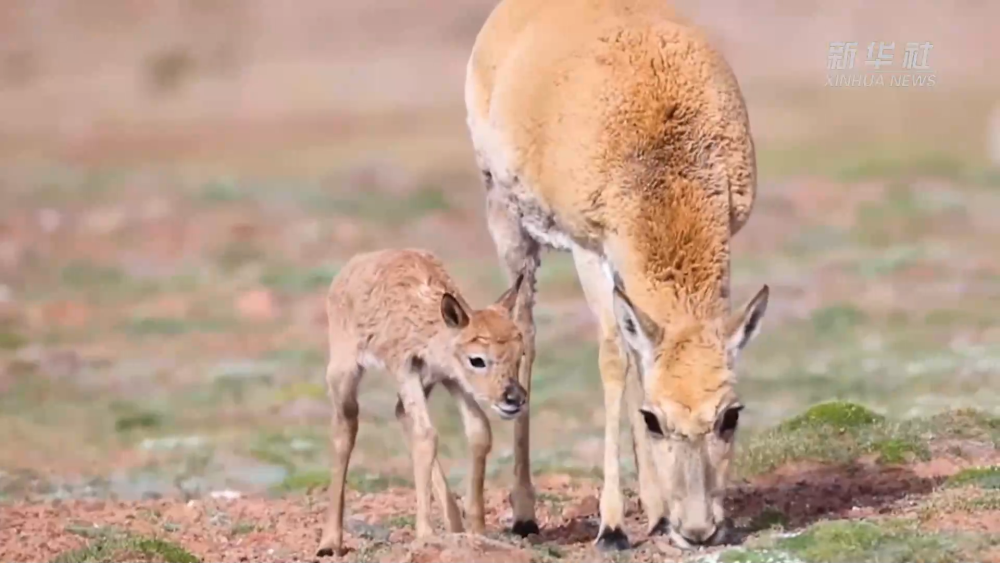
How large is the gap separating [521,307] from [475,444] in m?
1.35

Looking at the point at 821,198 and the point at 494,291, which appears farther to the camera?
the point at 821,198

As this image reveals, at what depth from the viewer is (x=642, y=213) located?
10.3 m

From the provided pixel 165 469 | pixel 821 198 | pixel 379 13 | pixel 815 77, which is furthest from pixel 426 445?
pixel 379 13

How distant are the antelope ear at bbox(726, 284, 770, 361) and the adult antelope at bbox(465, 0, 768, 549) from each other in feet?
0.03

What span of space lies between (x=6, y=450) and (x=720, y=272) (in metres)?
9.73

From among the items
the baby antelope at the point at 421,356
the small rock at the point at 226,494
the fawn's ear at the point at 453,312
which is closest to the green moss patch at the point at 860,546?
the baby antelope at the point at 421,356

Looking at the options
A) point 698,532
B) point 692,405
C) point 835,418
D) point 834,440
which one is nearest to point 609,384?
point 692,405

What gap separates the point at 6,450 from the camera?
17.7 m

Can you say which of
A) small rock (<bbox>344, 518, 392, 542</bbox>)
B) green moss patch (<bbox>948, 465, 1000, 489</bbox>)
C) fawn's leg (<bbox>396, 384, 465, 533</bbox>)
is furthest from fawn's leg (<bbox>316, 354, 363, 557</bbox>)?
green moss patch (<bbox>948, 465, 1000, 489</bbox>)

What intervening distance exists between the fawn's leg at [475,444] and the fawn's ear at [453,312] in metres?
0.47

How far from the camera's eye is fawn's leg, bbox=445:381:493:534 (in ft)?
34.9

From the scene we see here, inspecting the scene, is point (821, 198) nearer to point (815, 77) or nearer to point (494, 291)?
point (494, 291)

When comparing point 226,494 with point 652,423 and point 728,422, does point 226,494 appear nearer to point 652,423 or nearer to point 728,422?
point 652,423

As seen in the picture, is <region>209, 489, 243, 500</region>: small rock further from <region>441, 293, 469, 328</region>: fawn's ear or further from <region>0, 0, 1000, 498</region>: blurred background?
<region>441, 293, 469, 328</region>: fawn's ear
